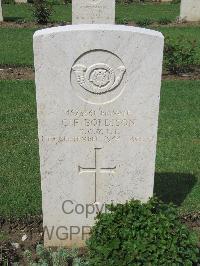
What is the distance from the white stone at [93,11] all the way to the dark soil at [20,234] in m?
8.09

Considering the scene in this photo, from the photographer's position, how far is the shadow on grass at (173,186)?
524 centimetres

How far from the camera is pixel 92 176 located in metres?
4.17

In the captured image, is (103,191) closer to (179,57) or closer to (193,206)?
(193,206)

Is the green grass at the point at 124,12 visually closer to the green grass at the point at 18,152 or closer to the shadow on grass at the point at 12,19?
the shadow on grass at the point at 12,19

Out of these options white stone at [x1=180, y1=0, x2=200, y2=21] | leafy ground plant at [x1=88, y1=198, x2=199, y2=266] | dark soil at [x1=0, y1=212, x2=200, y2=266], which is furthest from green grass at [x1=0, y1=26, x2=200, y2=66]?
leafy ground plant at [x1=88, y1=198, x2=199, y2=266]

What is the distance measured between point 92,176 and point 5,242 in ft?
3.56

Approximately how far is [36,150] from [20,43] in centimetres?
686

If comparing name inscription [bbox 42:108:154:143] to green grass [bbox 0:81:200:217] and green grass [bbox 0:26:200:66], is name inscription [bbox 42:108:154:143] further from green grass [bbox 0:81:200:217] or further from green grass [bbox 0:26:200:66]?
green grass [bbox 0:26:200:66]

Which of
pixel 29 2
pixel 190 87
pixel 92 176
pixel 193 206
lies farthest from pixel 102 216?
pixel 29 2

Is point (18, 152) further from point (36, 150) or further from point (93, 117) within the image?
point (93, 117)

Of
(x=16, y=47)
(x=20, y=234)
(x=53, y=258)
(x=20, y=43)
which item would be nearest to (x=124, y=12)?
(x=20, y=43)

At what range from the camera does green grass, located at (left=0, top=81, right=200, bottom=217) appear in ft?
17.1

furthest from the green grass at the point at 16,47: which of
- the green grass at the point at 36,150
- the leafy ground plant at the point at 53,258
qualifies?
the leafy ground plant at the point at 53,258

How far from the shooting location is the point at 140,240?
134 inches
